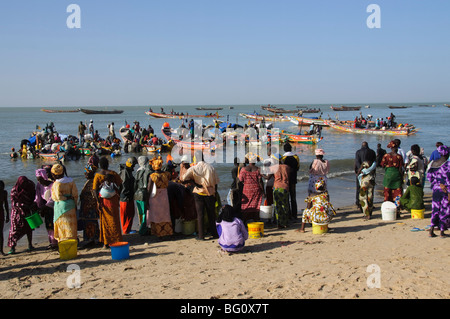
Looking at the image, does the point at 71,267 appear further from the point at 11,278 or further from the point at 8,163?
the point at 8,163

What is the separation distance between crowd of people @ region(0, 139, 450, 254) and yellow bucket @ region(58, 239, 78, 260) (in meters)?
0.21

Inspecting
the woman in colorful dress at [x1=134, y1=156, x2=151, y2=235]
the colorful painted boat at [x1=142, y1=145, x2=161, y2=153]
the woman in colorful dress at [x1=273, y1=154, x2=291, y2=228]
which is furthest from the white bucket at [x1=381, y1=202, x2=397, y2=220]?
the colorful painted boat at [x1=142, y1=145, x2=161, y2=153]

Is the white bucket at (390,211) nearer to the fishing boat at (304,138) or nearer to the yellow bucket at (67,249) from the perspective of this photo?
the yellow bucket at (67,249)

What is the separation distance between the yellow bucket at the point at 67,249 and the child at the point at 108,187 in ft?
2.89

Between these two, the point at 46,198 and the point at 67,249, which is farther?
the point at 46,198

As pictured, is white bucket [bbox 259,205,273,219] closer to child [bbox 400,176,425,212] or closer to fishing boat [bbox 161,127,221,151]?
child [bbox 400,176,425,212]

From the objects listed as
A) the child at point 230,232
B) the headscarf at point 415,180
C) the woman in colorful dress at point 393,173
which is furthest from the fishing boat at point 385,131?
the child at point 230,232

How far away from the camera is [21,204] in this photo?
672 centimetres

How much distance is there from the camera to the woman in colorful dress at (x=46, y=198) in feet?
21.7

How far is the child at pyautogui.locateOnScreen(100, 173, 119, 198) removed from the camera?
6371 mm

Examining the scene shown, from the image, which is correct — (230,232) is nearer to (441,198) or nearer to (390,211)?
(441,198)

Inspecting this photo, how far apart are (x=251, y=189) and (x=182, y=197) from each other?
133 centimetres

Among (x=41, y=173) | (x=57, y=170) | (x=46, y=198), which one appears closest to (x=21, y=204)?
(x=46, y=198)
